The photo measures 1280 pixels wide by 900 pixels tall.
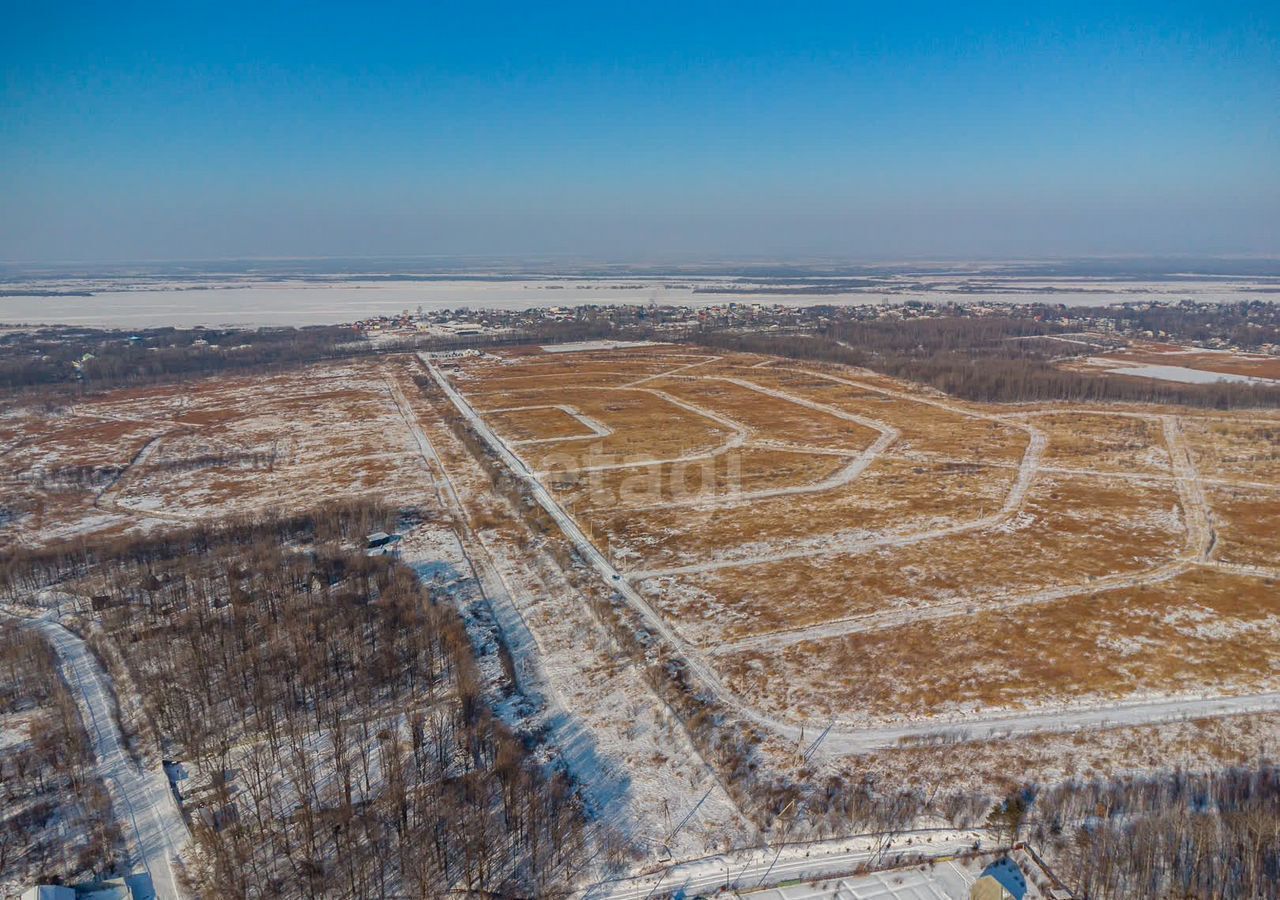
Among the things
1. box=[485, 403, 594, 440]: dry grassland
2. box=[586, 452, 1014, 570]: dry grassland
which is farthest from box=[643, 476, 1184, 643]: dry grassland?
box=[485, 403, 594, 440]: dry grassland

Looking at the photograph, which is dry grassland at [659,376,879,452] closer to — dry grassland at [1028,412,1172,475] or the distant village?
dry grassland at [1028,412,1172,475]

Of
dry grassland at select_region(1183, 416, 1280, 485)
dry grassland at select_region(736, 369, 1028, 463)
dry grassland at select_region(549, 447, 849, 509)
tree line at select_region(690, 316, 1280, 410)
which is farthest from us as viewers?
tree line at select_region(690, 316, 1280, 410)

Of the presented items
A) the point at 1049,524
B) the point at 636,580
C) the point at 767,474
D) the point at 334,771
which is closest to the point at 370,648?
the point at 334,771

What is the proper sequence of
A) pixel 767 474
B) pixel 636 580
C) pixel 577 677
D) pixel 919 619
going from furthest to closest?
pixel 767 474, pixel 636 580, pixel 919 619, pixel 577 677

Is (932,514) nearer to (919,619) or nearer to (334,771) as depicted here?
(919,619)

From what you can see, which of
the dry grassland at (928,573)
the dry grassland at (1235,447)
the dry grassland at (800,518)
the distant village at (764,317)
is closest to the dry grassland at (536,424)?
the dry grassland at (800,518)

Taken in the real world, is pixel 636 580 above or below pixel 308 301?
below
